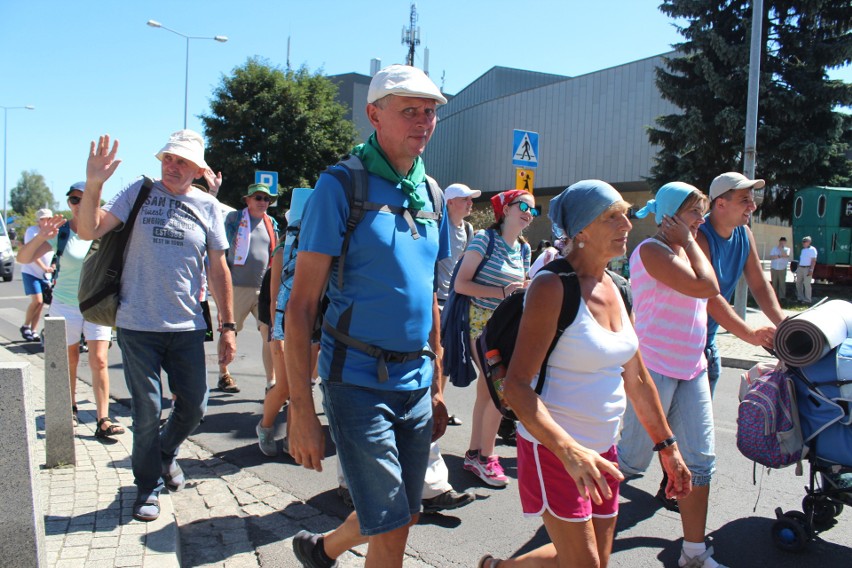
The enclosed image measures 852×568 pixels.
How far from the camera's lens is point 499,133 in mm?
34469

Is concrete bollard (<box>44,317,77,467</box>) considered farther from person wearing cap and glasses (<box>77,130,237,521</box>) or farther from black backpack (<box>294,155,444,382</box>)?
black backpack (<box>294,155,444,382</box>)

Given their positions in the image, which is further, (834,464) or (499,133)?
(499,133)

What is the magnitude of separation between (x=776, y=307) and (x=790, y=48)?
19.9 meters

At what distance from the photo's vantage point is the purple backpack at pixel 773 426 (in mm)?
3465

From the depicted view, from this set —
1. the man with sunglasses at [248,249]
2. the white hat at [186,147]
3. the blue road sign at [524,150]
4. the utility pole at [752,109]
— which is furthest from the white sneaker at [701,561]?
the utility pole at [752,109]

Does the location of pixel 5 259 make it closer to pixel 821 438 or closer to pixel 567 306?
pixel 567 306

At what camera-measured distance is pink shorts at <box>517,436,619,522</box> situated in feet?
7.80

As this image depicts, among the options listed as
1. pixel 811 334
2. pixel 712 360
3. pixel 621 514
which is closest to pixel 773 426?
pixel 811 334

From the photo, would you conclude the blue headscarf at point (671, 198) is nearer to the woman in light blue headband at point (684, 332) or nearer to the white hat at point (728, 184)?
the woman in light blue headband at point (684, 332)

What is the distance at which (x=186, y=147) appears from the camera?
387cm

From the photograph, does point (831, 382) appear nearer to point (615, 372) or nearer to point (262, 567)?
point (615, 372)

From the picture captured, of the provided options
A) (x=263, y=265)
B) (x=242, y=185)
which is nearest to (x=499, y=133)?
(x=242, y=185)

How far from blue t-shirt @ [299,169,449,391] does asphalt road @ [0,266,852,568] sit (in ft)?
5.19

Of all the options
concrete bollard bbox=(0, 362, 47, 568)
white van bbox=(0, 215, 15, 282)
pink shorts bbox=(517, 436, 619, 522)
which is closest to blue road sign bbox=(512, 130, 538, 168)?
pink shorts bbox=(517, 436, 619, 522)
